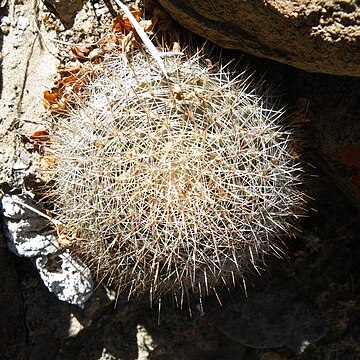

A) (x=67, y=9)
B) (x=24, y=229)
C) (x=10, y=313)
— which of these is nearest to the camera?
(x=67, y=9)

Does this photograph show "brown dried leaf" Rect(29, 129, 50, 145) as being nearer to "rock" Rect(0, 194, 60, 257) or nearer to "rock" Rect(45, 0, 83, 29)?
"rock" Rect(0, 194, 60, 257)

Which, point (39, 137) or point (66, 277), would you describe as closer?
point (39, 137)

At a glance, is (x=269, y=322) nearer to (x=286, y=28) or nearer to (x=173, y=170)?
(x=173, y=170)

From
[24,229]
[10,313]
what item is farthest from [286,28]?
[10,313]

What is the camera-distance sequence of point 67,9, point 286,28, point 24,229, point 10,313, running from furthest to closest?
point 10,313 < point 24,229 < point 67,9 < point 286,28

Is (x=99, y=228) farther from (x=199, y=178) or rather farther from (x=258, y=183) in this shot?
(x=258, y=183)
